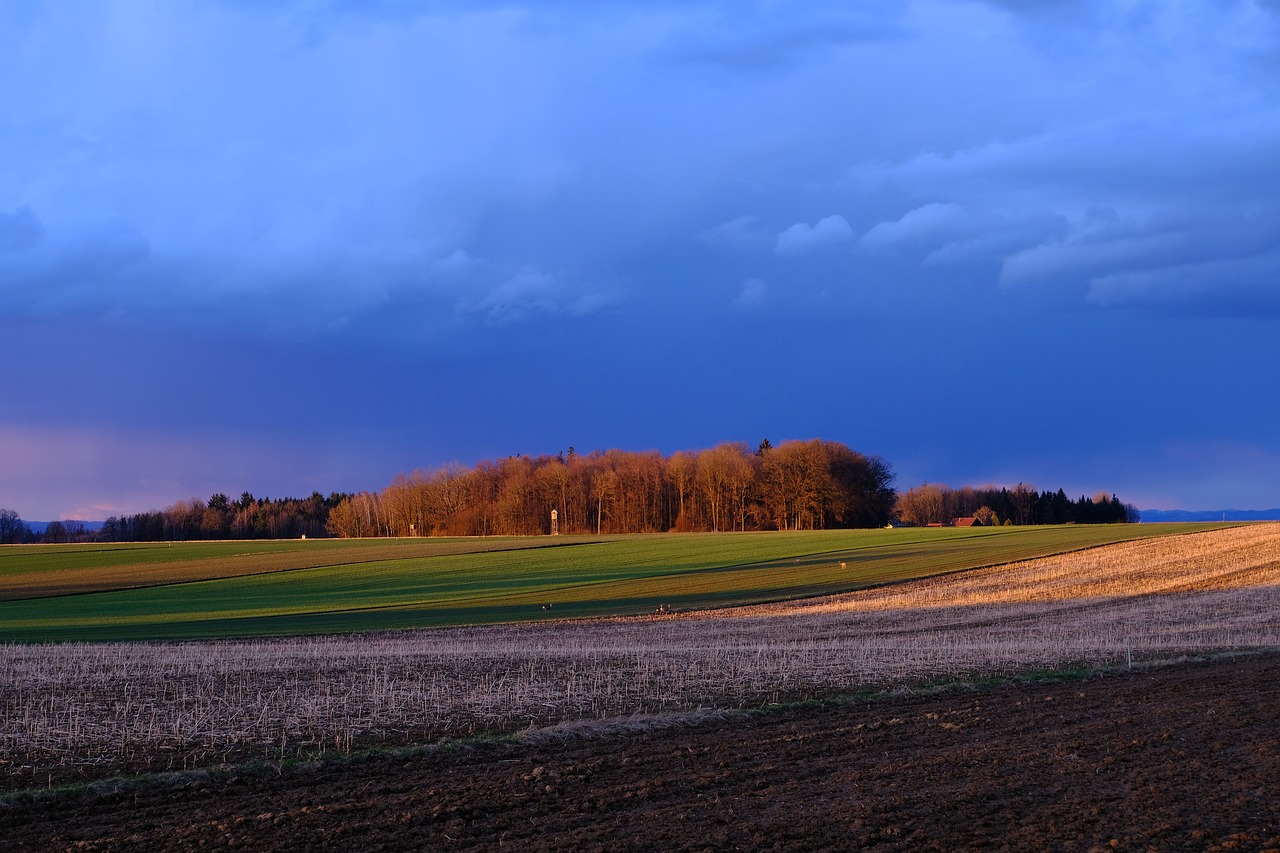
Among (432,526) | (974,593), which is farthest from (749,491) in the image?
(974,593)

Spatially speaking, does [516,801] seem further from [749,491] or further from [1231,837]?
[749,491]

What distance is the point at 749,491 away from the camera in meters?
138

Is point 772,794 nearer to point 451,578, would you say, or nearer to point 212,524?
point 451,578

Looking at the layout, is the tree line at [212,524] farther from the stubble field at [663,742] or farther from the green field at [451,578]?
the stubble field at [663,742]

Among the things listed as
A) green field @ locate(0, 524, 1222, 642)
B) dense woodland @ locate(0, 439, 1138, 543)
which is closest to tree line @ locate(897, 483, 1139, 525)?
dense woodland @ locate(0, 439, 1138, 543)

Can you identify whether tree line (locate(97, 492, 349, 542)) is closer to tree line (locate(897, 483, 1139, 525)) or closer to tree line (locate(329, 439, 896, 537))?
tree line (locate(329, 439, 896, 537))

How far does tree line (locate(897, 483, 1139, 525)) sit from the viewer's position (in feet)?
475

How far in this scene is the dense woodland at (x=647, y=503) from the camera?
133 m

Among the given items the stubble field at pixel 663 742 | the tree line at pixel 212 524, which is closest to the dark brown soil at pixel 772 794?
the stubble field at pixel 663 742

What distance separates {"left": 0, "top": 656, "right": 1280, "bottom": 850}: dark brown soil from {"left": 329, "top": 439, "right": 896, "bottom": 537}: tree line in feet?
390

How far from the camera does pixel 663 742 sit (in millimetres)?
13133

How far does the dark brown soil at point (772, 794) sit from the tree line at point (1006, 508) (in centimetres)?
12310

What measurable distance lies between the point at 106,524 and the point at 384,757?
192666 millimetres

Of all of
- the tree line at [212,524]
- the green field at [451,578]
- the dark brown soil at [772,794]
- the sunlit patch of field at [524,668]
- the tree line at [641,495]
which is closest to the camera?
the dark brown soil at [772,794]
